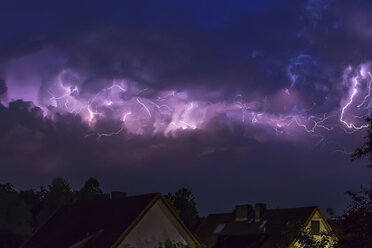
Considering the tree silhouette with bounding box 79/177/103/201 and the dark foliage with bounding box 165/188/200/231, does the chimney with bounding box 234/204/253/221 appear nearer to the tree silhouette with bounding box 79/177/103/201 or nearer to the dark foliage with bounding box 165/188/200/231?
the dark foliage with bounding box 165/188/200/231

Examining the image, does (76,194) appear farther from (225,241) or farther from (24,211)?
(225,241)

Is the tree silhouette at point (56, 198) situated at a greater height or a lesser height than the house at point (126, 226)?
greater

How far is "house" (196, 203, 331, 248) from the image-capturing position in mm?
60312

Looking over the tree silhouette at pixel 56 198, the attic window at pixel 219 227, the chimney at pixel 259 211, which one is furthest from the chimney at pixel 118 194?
the tree silhouette at pixel 56 198

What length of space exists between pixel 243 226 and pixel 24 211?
36603 mm

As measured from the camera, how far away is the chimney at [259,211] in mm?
66812

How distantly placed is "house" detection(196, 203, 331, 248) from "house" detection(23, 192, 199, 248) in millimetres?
15186

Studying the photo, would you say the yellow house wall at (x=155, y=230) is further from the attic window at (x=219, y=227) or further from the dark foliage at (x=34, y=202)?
the dark foliage at (x=34, y=202)

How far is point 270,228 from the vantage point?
62.8 metres

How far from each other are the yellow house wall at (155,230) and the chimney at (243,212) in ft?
82.2

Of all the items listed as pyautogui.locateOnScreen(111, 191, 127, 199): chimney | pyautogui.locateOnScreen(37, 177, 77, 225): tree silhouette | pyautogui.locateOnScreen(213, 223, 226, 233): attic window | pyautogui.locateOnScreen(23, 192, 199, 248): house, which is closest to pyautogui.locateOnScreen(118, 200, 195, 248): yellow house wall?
pyautogui.locateOnScreen(23, 192, 199, 248): house

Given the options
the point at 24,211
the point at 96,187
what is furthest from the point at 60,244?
the point at 96,187

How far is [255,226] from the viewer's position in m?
65.6

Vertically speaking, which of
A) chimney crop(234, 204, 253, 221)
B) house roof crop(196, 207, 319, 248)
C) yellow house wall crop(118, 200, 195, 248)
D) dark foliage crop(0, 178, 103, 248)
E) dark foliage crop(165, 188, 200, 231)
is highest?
dark foliage crop(0, 178, 103, 248)
